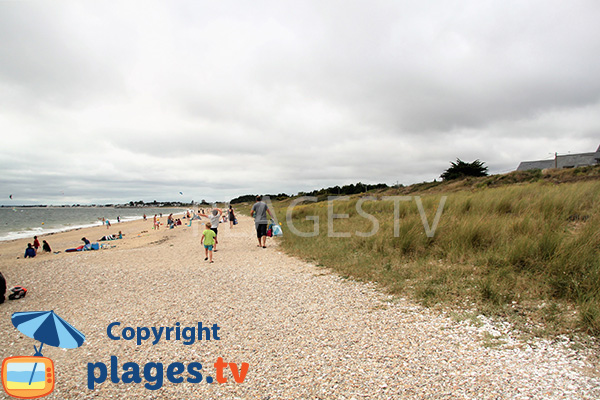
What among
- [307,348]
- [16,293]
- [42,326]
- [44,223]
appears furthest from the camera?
[44,223]

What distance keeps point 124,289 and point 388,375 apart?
20.6 feet

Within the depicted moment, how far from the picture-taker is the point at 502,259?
5250 mm

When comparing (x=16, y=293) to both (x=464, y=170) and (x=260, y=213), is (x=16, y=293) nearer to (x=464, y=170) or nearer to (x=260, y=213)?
(x=260, y=213)

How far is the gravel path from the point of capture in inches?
101

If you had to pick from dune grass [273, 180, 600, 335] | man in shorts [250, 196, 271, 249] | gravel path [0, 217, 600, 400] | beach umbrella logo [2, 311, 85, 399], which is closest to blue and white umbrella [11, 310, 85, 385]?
beach umbrella logo [2, 311, 85, 399]

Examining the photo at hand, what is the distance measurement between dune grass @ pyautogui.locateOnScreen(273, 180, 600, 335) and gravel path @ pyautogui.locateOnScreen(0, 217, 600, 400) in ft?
Result: 1.85

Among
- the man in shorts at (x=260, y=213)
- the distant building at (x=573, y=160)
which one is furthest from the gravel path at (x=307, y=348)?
the distant building at (x=573, y=160)

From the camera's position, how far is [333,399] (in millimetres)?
2459

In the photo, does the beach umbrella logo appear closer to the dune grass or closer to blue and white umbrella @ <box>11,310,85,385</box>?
blue and white umbrella @ <box>11,310,85,385</box>

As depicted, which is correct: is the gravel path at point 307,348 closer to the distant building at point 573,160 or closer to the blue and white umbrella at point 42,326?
the blue and white umbrella at point 42,326

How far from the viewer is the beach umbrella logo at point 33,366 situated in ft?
9.43

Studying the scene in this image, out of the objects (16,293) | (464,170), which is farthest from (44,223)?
(464,170)

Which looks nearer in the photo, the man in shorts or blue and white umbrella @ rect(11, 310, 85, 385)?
blue and white umbrella @ rect(11, 310, 85, 385)

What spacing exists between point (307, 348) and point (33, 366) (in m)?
3.05
